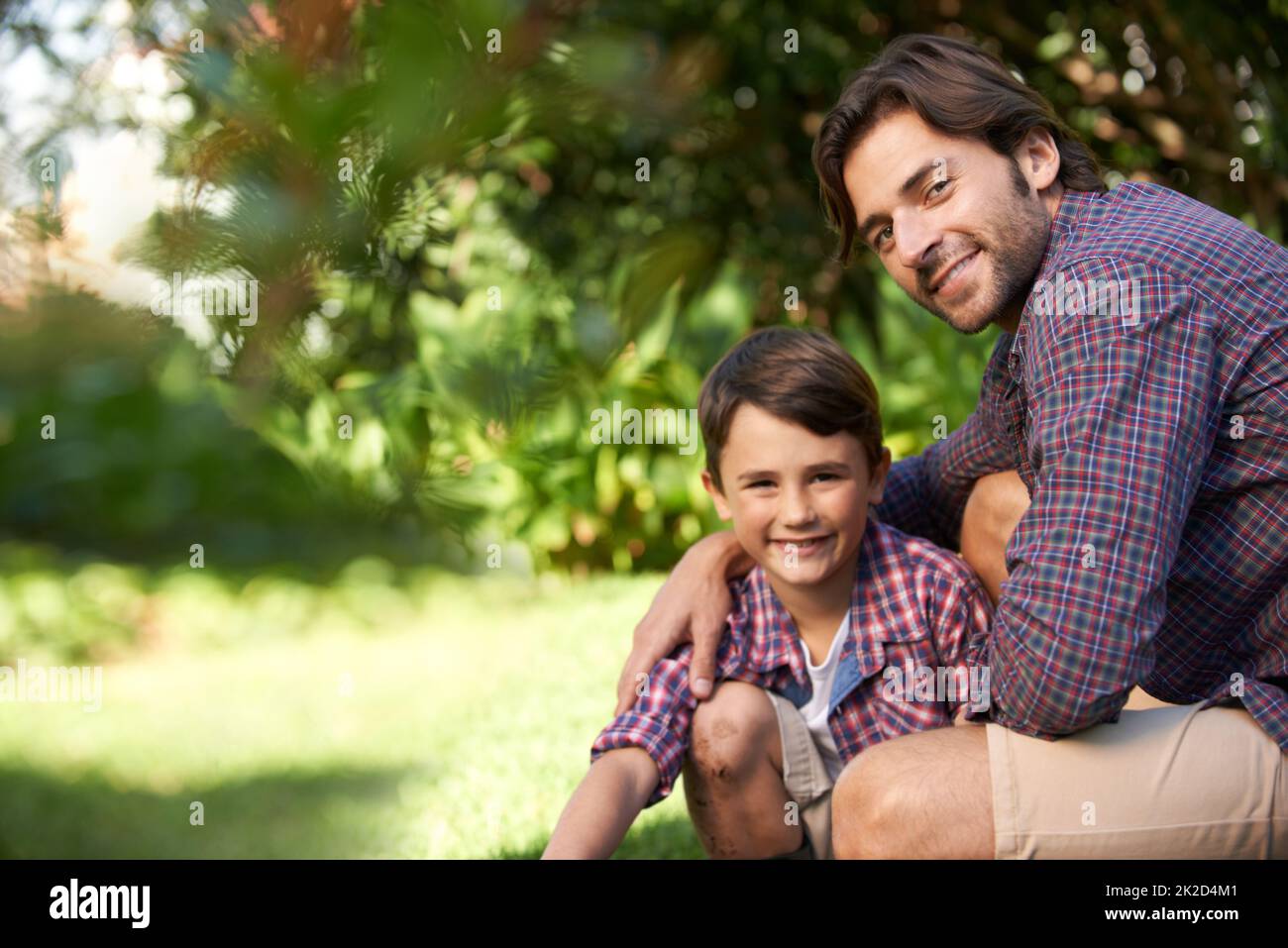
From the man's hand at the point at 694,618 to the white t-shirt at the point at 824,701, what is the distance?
0.16 m

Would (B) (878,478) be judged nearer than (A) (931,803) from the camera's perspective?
No

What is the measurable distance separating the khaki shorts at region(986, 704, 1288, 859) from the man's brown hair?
2.72 feet

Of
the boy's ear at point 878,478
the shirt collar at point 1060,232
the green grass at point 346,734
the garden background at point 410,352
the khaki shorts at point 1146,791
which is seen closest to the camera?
the khaki shorts at point 1146,791

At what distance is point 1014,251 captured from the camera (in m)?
1.84

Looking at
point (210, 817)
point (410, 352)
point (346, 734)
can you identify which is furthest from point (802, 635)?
point (410, 352)

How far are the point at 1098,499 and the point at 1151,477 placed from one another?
69 millimetres

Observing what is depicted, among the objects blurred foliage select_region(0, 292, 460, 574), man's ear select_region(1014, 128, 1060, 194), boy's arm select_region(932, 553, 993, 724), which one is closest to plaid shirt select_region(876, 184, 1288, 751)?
man's ear select_region(1014, 128, 1060, 194)

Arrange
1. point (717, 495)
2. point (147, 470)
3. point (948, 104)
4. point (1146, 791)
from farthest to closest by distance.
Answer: point (147, 470) < point (717, 495) < point (948, 104) < point (1146, 791)

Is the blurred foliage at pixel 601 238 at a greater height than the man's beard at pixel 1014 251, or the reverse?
the blurred foliage at pixel 601 238

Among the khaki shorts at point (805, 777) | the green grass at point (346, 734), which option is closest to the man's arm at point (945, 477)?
the khaki shorts at point (805, 777)

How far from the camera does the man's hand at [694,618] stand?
2031 millimetres

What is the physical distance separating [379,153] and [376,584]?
2.70 metres

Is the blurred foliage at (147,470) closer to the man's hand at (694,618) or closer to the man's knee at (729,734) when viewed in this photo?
the man's hand at (694,618)

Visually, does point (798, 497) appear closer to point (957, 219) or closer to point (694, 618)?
point (694, 618)
